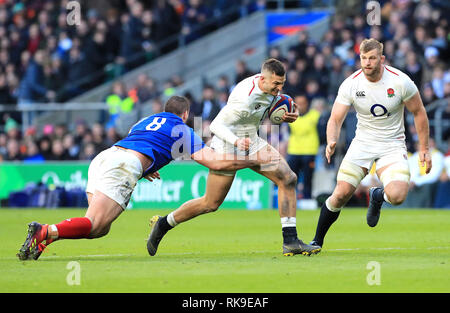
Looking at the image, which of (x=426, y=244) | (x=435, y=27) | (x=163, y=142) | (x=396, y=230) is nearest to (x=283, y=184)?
(x=163, y=142)

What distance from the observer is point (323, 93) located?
21828 millimetres

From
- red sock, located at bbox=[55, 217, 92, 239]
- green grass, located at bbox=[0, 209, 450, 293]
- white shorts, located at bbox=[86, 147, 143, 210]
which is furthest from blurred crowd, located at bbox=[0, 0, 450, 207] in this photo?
red sock, located at bbox=[55, 217, 92, 239]

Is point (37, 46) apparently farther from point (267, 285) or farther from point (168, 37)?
point (267, 285)

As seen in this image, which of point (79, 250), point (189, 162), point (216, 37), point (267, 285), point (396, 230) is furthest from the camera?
point (216, 37)

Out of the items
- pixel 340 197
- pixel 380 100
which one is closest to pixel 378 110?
pixel 380 100

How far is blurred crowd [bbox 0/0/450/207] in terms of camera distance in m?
19.9

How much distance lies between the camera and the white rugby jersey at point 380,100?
416 inches

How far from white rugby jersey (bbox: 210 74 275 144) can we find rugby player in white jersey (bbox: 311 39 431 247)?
0.84 meters

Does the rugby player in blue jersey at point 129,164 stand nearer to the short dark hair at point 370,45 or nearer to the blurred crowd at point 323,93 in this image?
the short dark hair at point 370,45

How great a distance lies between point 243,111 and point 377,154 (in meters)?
1.70

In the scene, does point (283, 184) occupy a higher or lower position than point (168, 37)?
lower

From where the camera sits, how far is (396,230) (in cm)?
1407

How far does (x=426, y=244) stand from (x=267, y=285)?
170 inches

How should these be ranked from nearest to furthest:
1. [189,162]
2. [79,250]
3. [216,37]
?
1. [79,250]
2. [189,162]
3. [216,37]
